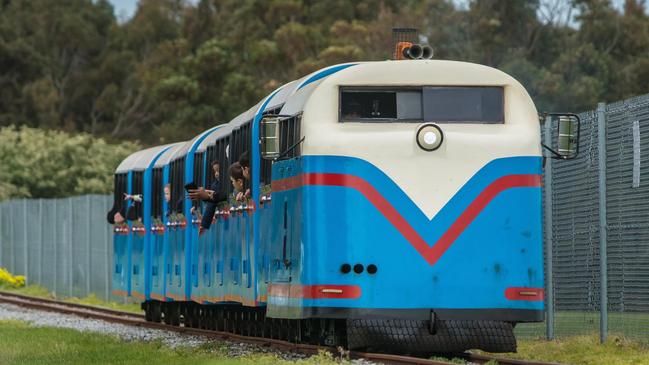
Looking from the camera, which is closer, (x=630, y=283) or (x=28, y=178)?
(x=630, y=283)

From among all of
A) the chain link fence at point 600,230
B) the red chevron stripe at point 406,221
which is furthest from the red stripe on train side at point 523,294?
the chain link fence at point 600,230

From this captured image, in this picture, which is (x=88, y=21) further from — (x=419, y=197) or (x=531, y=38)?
(x=419, y=197)

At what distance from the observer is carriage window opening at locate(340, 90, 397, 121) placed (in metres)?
16.6

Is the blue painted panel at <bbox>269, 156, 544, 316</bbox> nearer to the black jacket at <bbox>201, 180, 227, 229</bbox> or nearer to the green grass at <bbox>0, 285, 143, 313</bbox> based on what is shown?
the black jacket at <bbox>201, 180, 227, 229</bbox>

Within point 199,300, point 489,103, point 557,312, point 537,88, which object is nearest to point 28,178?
point 537,88

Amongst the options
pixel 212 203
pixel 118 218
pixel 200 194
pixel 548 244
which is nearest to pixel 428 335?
pixel 548 244

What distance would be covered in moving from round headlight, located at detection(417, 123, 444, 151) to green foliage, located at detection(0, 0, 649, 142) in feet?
141

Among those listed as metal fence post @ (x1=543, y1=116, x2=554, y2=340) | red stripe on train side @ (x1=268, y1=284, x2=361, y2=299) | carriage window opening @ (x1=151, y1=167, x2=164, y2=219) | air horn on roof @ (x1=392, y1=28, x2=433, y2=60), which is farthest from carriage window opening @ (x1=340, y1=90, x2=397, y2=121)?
carriage window opening @ (x1=151, y1=167, x2=164, y2=219)

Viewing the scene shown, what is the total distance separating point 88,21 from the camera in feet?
316

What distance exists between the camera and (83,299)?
4216 centimetres

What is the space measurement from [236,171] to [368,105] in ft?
12.6

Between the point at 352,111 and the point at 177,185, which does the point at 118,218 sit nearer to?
the point at 177,185

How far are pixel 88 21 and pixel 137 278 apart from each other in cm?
6672

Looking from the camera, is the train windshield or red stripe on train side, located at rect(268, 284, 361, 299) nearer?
red stripe on train side, located at rect(268, 284, 361, 299)
